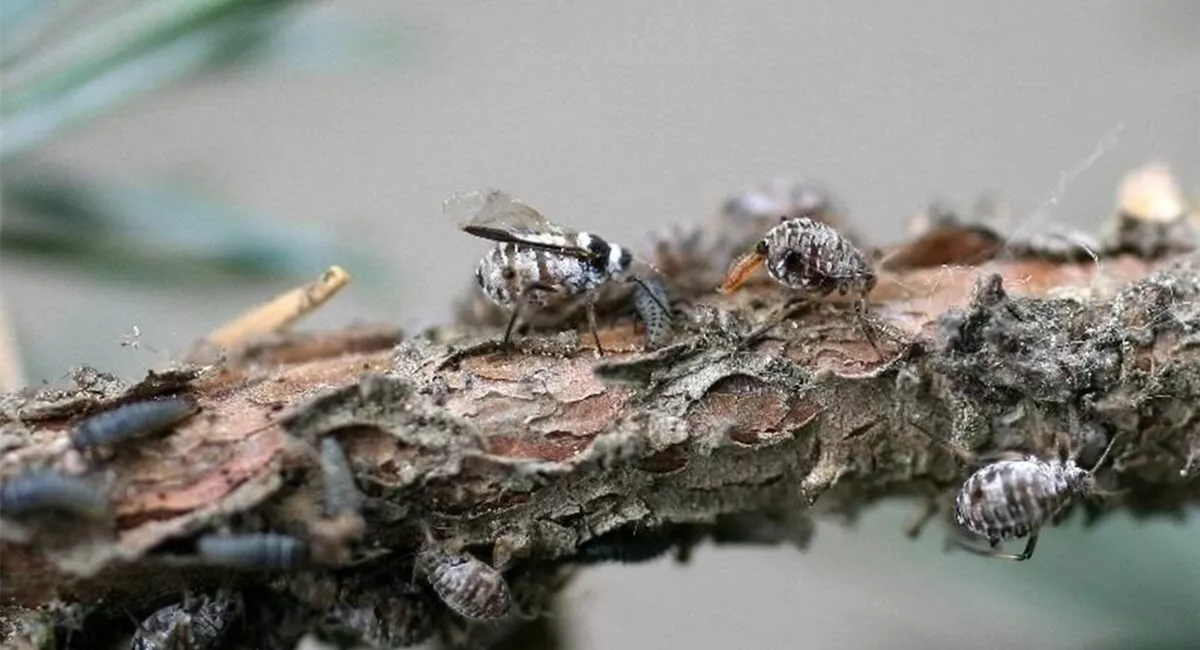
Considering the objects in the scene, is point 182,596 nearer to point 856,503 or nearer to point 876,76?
point 856,503

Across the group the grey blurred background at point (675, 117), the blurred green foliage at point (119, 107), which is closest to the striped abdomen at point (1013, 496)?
the blurred green foliage at point (119, 107)

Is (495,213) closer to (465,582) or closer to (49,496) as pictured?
(465,582)

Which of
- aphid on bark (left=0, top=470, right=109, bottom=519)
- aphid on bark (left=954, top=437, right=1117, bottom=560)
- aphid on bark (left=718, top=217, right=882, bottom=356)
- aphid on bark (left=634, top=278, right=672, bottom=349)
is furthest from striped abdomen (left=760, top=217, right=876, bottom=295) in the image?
aphid on bark (left=0, top=470, right=109, bottom=519)

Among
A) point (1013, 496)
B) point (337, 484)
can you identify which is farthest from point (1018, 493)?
point (337, 484)

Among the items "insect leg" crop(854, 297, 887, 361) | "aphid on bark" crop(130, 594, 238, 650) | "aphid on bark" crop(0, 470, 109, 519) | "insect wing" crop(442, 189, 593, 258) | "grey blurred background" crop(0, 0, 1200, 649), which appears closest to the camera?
"aphid on bark" crop(0, 470, 109, 519)

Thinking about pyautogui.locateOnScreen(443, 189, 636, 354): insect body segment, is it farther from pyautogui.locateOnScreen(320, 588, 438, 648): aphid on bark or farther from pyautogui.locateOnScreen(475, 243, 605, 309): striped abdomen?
pyautogui.locateOnScreen(320, 588, 438, 648): aphid on bark

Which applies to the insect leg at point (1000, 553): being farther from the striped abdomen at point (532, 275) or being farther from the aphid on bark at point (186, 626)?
the aphid on bark at point (186, 626)
